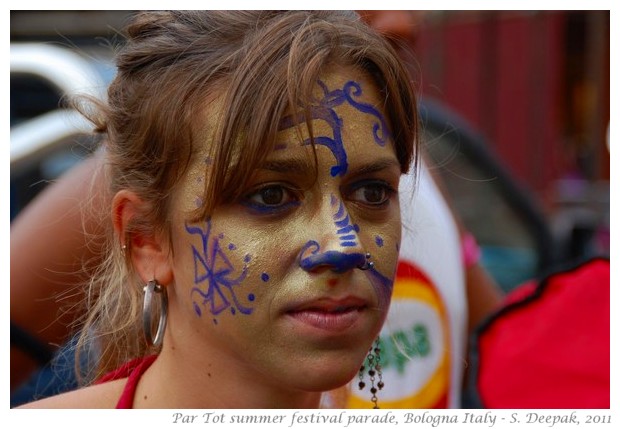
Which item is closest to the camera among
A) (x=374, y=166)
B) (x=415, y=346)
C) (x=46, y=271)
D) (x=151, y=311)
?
(x=374, y=166)

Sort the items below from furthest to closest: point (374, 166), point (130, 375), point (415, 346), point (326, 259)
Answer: point (415, 346)
point (130, 375)
point (374, 166)
point (326, 259)

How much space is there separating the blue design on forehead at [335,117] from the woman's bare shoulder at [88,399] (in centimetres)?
66

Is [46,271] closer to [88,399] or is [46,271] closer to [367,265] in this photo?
[88,399]

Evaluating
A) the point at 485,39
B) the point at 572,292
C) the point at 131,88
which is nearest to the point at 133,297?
the point at 131,88

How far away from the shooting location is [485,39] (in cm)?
886

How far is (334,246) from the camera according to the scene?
158cm

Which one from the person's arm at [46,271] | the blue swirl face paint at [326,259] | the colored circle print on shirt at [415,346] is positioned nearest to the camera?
the blue swirl face paint at [326,259]

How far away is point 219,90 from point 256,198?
0.68ft

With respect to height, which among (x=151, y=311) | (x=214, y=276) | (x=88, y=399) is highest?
(x=214, y=276)

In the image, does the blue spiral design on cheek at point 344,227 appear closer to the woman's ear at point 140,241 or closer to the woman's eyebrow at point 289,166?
the woman's eyebrow at point 289,166

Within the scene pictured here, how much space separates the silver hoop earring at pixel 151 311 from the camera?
177cm

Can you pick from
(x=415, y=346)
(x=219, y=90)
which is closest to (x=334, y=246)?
(x=219, y=90)

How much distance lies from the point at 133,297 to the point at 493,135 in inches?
301

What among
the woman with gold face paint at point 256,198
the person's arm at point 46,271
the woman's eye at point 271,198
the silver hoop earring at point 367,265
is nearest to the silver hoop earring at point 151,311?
the woman with gold face paint at point 256,198
